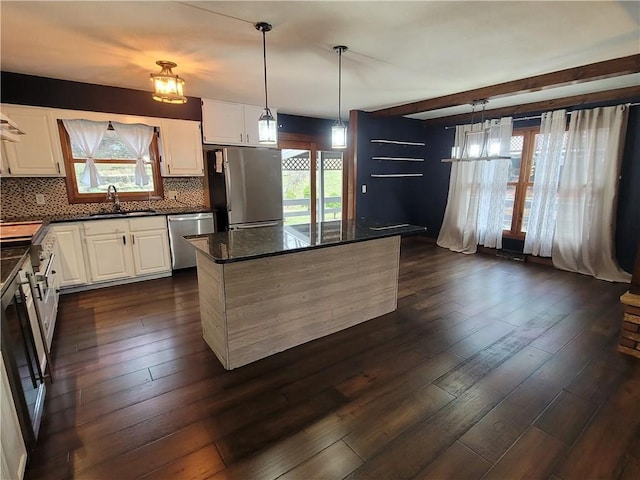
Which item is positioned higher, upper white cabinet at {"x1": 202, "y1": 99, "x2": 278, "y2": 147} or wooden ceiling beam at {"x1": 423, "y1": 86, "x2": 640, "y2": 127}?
wooden ceiling beam at {"x1": 423, "y1": 86, "x2": 640, "y2": 127}

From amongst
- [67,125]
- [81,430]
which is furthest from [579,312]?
[67,125]

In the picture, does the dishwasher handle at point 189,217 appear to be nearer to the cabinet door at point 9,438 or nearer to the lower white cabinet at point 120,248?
the lower white cabinet at point 120,248

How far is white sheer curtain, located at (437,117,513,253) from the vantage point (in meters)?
5.04

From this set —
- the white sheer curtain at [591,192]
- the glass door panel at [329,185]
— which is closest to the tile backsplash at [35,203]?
the glass door panel at [329,185]

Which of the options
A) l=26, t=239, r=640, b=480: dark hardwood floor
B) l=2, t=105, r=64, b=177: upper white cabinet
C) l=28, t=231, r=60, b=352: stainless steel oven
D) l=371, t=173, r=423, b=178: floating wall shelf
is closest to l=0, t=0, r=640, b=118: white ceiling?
l=2, t=105, r=64, b=177: upper white cabinet

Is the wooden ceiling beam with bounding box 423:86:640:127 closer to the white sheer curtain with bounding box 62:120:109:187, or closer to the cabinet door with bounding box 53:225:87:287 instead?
the white sheer curtain with bounding box 62:120:109:187

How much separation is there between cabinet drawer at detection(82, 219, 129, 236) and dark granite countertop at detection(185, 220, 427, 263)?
180cm

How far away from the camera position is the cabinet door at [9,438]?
3.98 feet

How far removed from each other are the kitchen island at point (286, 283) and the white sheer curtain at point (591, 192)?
10.1ft

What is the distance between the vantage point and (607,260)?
4156 mm

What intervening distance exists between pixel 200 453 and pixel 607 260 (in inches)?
202

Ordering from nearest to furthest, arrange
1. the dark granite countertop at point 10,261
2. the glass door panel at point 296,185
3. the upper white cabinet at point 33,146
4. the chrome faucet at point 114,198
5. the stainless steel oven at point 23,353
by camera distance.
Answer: the stainless steel oven at point 23,353 → the dark granite countertop at point 10,261 → the upper white cabinet at point 33,146 → the chrome faucet at point 114,198 → the glass door panel at point 296,185

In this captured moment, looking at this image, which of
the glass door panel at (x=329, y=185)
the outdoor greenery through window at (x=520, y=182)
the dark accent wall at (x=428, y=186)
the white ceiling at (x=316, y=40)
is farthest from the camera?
the glass door panel at (x=329, y=185)

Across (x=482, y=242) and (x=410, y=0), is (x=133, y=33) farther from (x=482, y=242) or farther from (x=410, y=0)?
(x=482, y=242)
